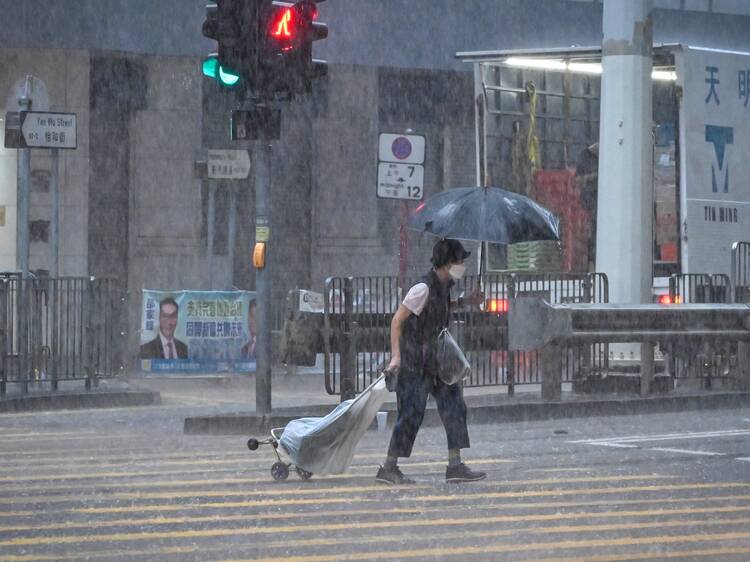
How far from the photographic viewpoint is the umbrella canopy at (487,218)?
46.6ft

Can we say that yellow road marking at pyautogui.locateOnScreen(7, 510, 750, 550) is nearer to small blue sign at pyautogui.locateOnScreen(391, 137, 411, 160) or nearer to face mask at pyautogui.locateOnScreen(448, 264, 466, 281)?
face mask at pyautogui.locateOnScreen(448, 264, 466, 281)

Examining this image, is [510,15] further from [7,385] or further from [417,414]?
[417,414]

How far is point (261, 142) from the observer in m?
13.7

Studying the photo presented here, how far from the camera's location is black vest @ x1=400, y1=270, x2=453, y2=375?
10.3 meters

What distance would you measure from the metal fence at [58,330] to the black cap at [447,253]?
813cm

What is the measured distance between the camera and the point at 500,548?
7.79 metres

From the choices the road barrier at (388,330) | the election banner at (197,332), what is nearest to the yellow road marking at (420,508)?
the road barrier at (388,330)

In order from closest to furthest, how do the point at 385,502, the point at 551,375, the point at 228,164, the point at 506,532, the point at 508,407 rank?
the point at 506,532 → the point at 385,502 → the point at 508,407 → the point at 551,375 → the point at 228,164

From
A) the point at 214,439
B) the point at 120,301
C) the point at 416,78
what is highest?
the point at 416,78

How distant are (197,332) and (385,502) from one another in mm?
12758

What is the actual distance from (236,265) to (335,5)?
4.49 metres

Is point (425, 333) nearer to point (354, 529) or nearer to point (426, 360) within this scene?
point (426, 360)

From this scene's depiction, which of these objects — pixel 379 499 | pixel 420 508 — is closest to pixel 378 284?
pixel 379 499

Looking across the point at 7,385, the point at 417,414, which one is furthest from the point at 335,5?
the point at 417,414
